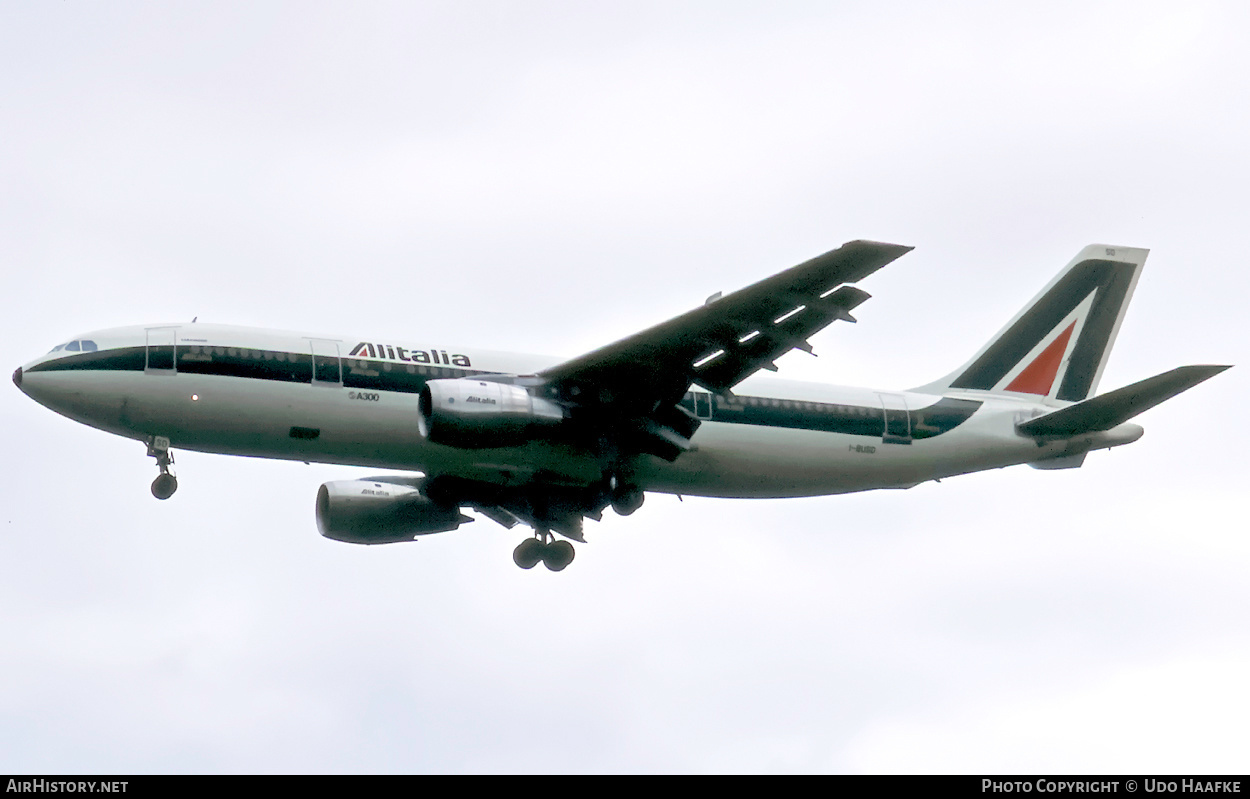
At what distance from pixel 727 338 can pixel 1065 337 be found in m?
13.5

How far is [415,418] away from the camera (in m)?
34.4

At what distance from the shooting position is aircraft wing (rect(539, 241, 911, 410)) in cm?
3095

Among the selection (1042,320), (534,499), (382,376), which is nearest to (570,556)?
(534,499)

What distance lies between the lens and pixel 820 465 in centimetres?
A: 3778

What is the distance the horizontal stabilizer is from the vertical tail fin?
2.64 m

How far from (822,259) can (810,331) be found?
11.1 ft

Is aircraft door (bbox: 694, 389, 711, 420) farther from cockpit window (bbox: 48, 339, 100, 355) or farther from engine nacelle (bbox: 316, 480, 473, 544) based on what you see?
cockpit window (bbox: 48, 339, 100, 355)

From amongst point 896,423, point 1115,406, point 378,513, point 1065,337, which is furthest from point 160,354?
point 1065,337

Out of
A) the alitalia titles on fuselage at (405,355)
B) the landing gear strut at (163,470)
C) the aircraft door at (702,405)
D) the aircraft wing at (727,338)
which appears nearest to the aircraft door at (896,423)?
the aircraft door at (702,405)

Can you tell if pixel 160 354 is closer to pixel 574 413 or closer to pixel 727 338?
pixel 574 413

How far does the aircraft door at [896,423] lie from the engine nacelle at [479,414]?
8.99 metres

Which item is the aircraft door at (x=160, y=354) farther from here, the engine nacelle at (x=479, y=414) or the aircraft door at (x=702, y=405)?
the aircraft door at (x=702, y=405)

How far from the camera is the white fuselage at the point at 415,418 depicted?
33281 millimetres
